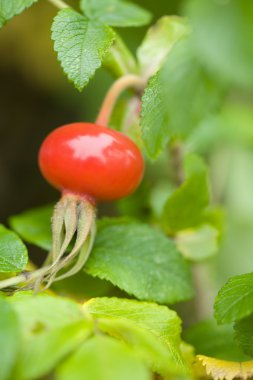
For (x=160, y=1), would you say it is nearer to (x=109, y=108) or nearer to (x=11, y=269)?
(x=109, y=108)

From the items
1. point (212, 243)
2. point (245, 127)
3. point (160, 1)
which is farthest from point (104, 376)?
point (160, 1)

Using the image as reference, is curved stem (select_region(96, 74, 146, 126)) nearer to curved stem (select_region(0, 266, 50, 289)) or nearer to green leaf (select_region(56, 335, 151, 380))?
curved stem (select_region(0, 266, 50, 289))

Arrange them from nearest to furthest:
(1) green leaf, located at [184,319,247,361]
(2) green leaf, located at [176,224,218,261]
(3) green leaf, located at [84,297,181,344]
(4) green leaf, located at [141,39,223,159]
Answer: (4) green leaf, located at [141,39,223,159]
(3) green leaf, located at [84,297,181,344]
(1) green leaf, located at [184,319,247,361]
(2) green leaf, located at [176,224,218,261]

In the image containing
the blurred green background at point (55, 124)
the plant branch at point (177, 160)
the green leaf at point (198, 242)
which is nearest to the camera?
the green leaf at point (198, 242)

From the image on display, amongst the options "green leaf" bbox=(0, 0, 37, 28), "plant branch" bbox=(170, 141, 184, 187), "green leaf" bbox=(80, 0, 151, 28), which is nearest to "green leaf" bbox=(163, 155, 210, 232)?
"plant branch" bbox=(170, 141, 184, 187)

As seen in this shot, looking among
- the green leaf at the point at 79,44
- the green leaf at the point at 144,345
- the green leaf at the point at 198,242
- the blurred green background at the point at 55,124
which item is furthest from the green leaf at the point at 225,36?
the blurred green background at the point at 55,124

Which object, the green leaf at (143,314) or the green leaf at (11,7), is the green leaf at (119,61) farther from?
the green leaf at (143,314)

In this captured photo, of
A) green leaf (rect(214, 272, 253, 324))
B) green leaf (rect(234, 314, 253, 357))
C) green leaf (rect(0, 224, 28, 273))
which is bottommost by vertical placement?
green leaf (rect(234, 314, 253, 357))
